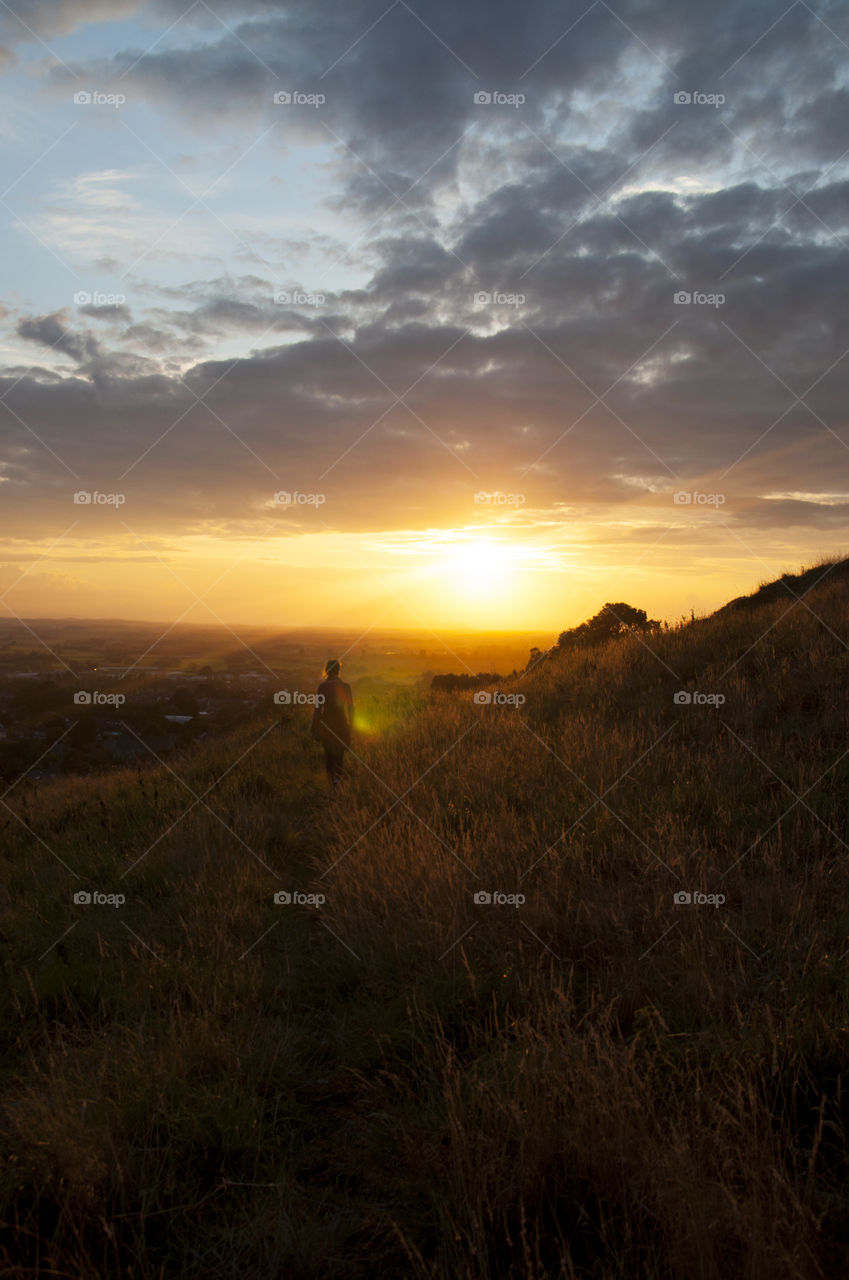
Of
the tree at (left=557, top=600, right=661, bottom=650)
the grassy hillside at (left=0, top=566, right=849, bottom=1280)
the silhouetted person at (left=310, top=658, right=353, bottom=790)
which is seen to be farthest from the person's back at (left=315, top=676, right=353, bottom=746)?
the tree at (left=557, top=600, right=661, bottom=650)

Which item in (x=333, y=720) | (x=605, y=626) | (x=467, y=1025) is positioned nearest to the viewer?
(x=467, y=1025)

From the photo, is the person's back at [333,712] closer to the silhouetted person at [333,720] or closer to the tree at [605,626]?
the silhouetted person at [333,720]

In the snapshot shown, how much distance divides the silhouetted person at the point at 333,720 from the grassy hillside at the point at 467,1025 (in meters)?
1.69

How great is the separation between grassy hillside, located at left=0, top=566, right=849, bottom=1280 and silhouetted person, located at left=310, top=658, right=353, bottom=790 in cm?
169

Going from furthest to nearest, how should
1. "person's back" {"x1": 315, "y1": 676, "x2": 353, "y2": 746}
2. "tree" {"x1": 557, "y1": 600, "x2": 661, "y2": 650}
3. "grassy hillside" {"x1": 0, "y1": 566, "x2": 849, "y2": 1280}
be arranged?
"tree" {"x1": 557, "y1": 600, "x2": 661, "y2": 650}, "person's back" {"x1": 315, "y1": 676, "x2": 353, "y2": 746}, "grassy hillside" {"x1": 0, "y1": 566, "x2": 849, "y2": 1280}

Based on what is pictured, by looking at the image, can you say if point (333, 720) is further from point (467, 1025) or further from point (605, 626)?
point (605, 626)

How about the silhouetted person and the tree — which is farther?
the tree

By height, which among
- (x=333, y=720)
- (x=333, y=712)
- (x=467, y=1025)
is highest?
(x=333, y=712)

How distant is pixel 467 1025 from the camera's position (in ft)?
11.7

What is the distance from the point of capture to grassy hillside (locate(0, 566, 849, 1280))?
7.58 ft

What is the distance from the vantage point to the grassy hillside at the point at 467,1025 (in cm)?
231

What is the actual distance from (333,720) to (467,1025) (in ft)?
21.5

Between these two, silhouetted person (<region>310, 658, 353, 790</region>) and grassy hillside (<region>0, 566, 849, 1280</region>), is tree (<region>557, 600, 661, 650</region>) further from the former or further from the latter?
grassy hillside (<region>0, 566, 849, 1280</region>)

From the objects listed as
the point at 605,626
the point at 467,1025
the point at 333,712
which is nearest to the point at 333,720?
the point at 333,712
